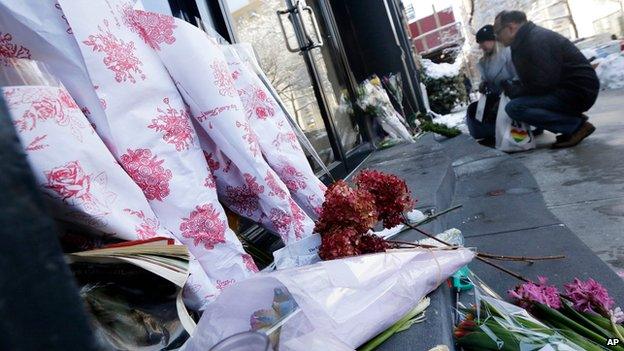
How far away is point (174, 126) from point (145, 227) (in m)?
0.34

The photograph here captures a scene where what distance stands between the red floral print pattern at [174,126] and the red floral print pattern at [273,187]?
294mm

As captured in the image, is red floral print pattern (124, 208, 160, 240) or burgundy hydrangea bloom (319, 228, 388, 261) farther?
burgundy hydrangea bloom (319, 228, 388, 261)

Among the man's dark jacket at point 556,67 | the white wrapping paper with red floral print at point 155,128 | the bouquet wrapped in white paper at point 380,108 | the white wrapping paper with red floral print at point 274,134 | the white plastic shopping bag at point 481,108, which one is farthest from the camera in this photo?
the bouquet wrapped in white paper at point 380,108

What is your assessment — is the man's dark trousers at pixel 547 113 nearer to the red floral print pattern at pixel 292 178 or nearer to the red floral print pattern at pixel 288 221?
the red floral print pattern at pixel 292 178

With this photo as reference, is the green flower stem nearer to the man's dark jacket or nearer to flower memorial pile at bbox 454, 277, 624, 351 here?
flower memorial pile at bbox 454, 277, 624, 351

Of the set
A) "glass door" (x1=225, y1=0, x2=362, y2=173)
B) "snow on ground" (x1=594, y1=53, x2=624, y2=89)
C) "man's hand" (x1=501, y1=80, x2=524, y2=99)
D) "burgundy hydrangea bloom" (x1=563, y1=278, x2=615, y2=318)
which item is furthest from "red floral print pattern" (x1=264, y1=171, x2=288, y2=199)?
"snow on ground" (x1=594, y1=53, x2=624, y2=89)

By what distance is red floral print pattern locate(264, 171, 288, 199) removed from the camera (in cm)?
146

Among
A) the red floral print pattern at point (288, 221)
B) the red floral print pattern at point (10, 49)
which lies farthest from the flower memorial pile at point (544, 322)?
the red floral print pattern at point (10, 49)

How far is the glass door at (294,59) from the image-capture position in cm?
348

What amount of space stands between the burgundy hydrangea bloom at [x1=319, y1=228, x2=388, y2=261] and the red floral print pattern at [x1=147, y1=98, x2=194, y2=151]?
21.0 inches

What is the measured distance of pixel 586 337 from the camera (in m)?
1.15

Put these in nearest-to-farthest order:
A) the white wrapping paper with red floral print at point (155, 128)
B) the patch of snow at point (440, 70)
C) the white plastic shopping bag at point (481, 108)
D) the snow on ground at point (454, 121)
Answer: the white wrapping paper with red floral print at point (155, 128), the white plastic shopping bag at point (481, 108), the snow on ground at point (454, 121), the patch of snow at point (440, 70)

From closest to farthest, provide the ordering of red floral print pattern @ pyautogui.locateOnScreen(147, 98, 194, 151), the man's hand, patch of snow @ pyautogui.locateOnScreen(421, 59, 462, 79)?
1. red floral print pattern @ pyautogui.locateOnScreen(147, 98, 194, 151)
2. the man's hand
3. patch of snow @ pyautogui.locateOnScreen(421, 59, 462, 79)

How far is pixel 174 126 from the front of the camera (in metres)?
1.26
